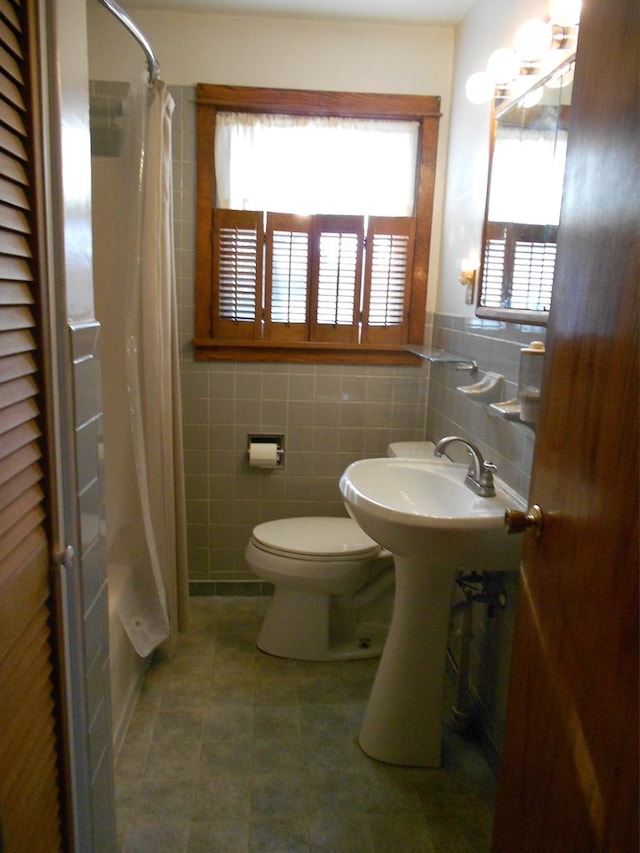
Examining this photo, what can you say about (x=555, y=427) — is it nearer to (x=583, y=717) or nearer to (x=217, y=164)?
(x=583, y=717)

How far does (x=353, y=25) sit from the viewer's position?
8.34 feet

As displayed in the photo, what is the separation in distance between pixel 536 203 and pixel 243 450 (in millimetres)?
1606

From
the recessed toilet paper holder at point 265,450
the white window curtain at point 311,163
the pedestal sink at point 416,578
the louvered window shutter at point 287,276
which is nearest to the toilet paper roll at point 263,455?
the recessed toilet paper holder at point 265,450

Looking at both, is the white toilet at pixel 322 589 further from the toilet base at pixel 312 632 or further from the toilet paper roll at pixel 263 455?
the toilet paper roll at pixel 263 455

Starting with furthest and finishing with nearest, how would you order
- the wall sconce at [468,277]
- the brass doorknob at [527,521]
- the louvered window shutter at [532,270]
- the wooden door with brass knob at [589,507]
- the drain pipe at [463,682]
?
the wall sconce at [468,277] < the drain pipe at [463,682] < the louvered window shutter at [532,270] < the brass doorknob at [527,521] < the wooden door with brass knob at [589,507]

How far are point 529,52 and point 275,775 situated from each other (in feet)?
6.99

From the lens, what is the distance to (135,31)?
1.73 metres

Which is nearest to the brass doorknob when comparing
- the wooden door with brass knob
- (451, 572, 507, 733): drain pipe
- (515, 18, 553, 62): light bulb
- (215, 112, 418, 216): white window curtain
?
the wooden door with brass knob

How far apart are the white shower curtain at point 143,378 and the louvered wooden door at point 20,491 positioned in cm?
111

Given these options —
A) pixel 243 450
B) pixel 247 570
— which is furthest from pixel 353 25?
pixel 247 570

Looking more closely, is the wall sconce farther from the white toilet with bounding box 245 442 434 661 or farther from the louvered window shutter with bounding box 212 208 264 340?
the louvered window shutter with bounding box 212 208 264 340

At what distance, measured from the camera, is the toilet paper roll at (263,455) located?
2773 millimetres

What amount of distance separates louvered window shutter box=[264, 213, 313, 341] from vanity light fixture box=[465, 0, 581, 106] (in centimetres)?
88

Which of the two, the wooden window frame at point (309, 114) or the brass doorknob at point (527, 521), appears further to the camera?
the wooden window frame at point (309, 114)
